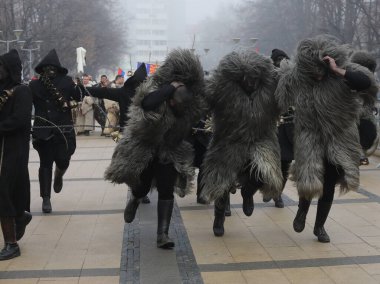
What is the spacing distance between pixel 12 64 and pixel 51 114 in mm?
1812

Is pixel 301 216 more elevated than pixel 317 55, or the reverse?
pixel 317 55

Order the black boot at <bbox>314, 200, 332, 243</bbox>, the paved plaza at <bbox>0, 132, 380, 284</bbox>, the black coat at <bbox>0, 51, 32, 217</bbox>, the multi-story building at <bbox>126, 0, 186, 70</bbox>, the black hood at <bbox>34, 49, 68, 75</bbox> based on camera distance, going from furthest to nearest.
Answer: the multi-story building at <bbox>126, 0, 186, 70</bbox>
the black hood at <bbox>34, 49, 68, 75</bbox>
the black boot at <bbox>314, 200, 332, 243</bbox>
the black coat at <bbox>0, 51, 32, 217</bbox>
the paved plaza at <bbox>0, 132, 380, 284</bbox>

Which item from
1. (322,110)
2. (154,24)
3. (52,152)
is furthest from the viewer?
(154,24)

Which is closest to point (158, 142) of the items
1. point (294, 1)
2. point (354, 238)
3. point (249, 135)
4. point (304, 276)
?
point (249, 135)

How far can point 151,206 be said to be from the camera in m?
7.36

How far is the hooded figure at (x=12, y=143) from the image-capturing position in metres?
5.01

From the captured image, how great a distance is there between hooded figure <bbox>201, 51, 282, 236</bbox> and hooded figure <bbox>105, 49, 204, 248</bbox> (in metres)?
0.20

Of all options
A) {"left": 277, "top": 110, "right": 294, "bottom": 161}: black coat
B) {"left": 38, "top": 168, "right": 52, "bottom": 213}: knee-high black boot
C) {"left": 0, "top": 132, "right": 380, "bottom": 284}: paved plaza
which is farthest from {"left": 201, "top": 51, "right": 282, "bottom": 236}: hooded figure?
{"left": 38, "top": 168, "right": 52, "bottom": 213}: knee-high black boot

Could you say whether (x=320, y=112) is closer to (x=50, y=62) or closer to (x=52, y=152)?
(x=50, y=62)

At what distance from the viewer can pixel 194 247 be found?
550 centimetres

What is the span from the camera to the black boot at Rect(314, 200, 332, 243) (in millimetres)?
5562

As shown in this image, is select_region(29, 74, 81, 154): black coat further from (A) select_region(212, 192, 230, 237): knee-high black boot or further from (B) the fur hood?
(B) the fur hood

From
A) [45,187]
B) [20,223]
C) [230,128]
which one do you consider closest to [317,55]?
[230,128]

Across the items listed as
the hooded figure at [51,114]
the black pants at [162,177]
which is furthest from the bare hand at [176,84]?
the hooded figure at [51,114]
